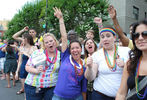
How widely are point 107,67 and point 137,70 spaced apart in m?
0.48

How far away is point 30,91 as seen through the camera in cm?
261

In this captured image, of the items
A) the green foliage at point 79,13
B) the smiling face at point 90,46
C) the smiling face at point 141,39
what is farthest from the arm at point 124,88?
the green foliage at point 79,13

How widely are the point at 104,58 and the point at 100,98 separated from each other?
579mm

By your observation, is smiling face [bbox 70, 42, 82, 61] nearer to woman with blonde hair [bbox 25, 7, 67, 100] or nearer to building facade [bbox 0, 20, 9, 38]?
woman with blonde hair [bbox 25, 7, 67, 100]

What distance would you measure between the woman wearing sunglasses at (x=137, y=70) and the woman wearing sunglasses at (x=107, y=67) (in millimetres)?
246

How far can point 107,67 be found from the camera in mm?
2039

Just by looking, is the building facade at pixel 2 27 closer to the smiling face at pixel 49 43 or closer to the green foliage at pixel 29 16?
the green foliage at pixel 29 16

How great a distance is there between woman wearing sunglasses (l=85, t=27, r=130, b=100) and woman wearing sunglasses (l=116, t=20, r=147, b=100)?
0.25 meters

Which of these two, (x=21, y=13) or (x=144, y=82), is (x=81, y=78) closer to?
(x=144, y=82)

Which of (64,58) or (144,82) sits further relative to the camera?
(64,58)

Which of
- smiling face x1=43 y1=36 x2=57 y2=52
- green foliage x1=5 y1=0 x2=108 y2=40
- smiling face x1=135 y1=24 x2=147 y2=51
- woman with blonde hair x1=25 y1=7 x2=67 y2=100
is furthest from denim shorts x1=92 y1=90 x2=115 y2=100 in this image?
green foliage x1=5 y1=0 x2=108 y2=40

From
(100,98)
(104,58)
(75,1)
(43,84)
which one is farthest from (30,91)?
(75,1)

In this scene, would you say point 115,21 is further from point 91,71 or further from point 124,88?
point 124,88

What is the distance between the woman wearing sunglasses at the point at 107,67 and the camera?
200 cm
